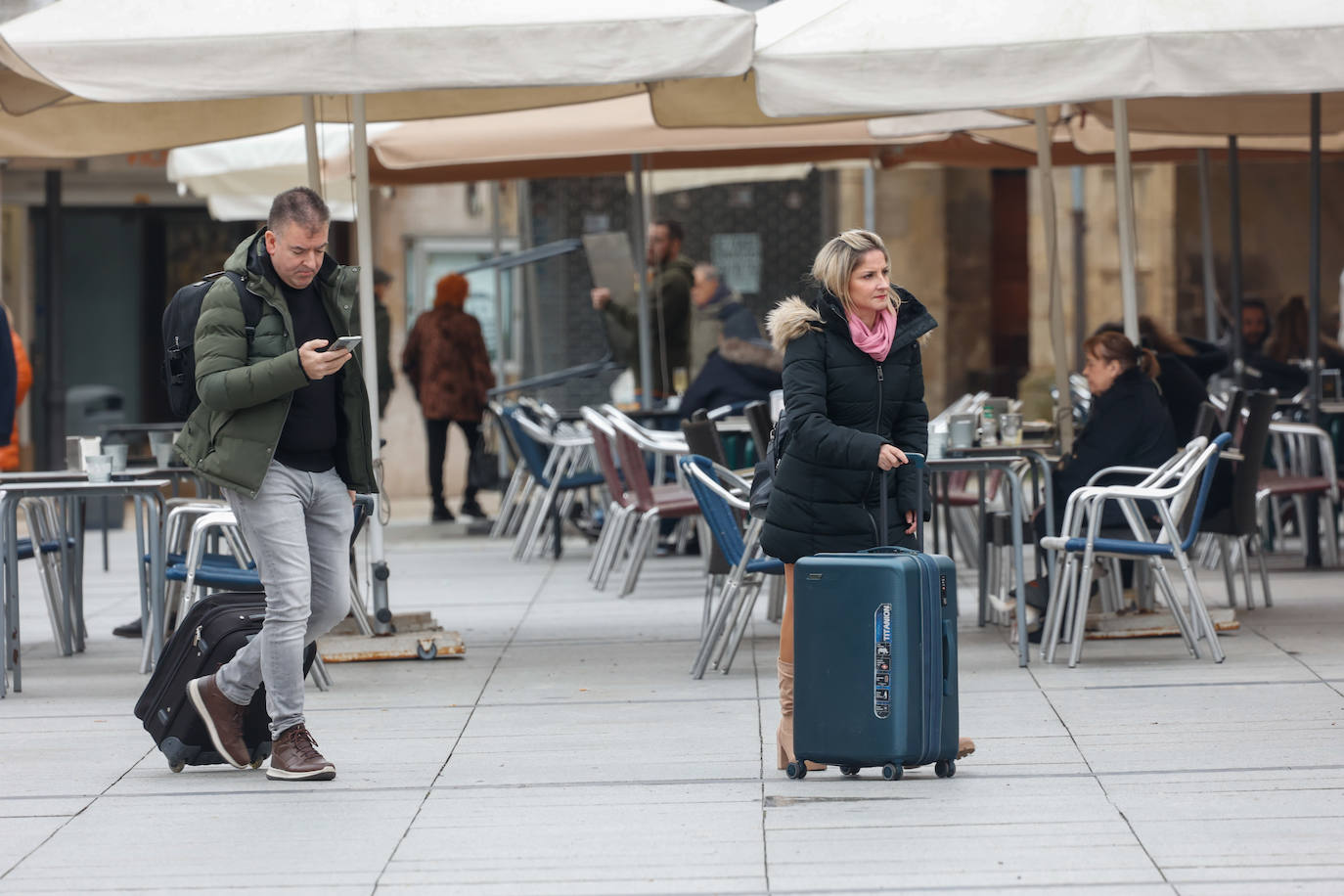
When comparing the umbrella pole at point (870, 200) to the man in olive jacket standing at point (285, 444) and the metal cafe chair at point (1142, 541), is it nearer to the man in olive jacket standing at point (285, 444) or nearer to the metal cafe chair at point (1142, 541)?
the metal cafe chair at point (1142, 541)

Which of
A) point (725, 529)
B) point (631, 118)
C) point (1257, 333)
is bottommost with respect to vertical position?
point (725, 529)

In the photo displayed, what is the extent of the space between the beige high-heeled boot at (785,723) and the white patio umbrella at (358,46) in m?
2.29

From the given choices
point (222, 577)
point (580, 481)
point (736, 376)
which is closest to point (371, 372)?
point (222, 577)

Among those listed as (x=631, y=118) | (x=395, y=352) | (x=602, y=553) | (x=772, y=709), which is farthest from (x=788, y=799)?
(x=395, y=352)

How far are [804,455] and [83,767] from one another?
235 centimetres

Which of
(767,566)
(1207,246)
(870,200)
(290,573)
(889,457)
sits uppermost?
(870,200)

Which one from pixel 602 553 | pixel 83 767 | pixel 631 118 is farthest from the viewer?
pixel 631 118

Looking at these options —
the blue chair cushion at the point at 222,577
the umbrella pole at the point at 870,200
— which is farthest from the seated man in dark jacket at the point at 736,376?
the umbrella pole at the point at 870,200

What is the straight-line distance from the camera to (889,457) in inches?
206

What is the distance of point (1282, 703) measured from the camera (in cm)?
637

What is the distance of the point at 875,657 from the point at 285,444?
171 centimetres

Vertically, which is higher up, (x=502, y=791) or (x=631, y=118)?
(x=631, y=118)

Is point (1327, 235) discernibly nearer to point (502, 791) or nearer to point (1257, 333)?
point (1257, 333)

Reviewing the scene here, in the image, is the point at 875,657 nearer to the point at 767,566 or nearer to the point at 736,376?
the point at 767,566
